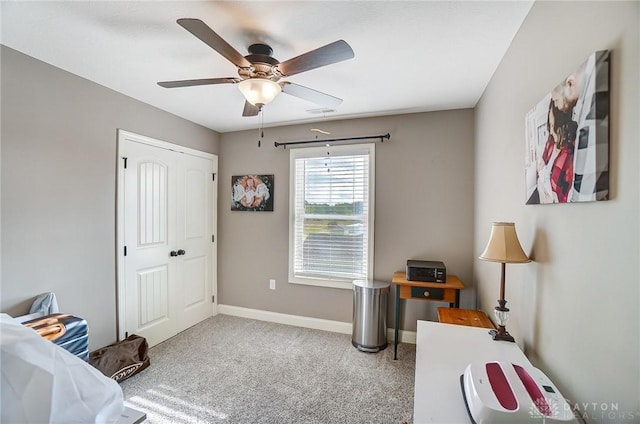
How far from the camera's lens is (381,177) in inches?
123

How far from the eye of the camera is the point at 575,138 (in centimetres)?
97

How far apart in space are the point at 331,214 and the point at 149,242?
198 cm

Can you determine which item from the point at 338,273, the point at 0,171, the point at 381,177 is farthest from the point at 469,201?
the point at 0,171

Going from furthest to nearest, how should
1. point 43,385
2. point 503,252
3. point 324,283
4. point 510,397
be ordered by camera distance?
point 324,283, point 503,252, point 510,397, point 43,385

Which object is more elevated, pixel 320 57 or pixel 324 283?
pixel 320 57

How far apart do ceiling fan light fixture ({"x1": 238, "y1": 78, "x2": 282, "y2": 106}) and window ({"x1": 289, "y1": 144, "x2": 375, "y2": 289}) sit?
1641 mm

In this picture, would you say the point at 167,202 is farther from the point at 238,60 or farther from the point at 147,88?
the point at 238,60

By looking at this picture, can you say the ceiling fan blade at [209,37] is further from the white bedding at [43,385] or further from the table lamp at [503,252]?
the table lamp at [503,252]

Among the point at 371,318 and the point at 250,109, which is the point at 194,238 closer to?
the point at 250,109

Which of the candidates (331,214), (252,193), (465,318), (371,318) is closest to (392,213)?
(331,214)

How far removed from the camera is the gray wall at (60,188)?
187 cm

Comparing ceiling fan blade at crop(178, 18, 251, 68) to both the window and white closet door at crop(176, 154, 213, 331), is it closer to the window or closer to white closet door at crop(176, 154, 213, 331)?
the window

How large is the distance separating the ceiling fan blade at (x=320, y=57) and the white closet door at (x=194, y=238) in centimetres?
217

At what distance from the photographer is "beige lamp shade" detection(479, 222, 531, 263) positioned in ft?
4.53
